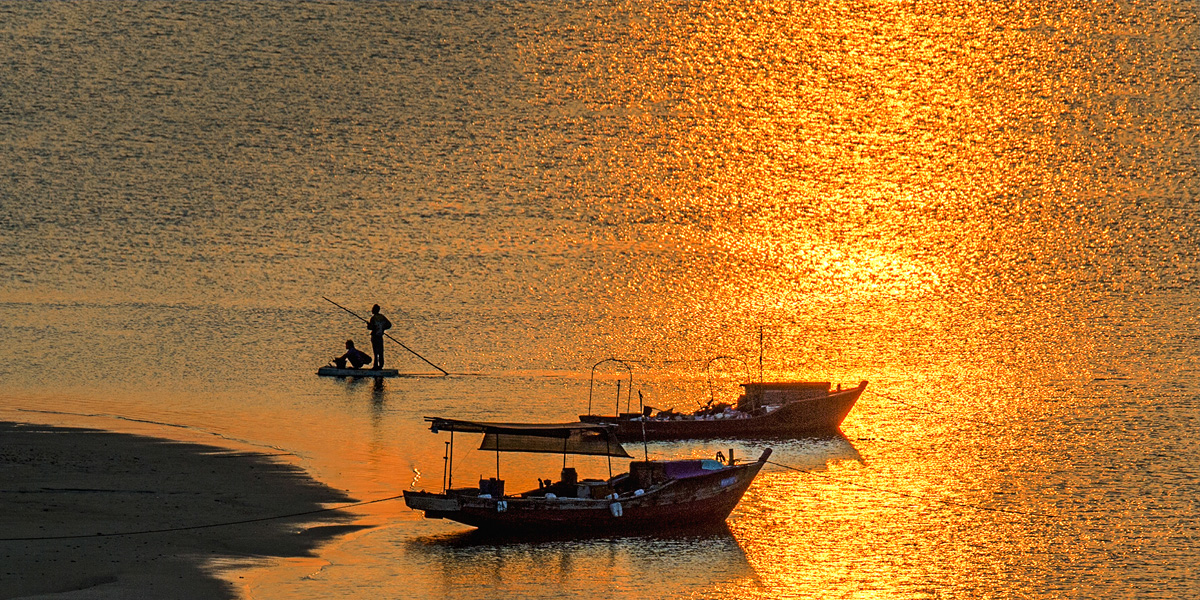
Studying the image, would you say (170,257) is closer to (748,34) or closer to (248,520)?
(248,520)

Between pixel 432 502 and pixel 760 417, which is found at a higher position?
pixel 760 417

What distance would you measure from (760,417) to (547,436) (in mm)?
9983

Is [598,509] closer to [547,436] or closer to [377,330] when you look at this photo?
[547,436]

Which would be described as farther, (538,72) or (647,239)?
(538,72)

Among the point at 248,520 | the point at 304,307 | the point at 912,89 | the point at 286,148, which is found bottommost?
the point at 248,520

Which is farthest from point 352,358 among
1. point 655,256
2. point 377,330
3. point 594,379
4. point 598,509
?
point 655,256

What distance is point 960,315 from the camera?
5238cm

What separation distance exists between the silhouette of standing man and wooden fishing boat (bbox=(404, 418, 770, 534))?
14.4 m

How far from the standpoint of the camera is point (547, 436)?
23750 mm

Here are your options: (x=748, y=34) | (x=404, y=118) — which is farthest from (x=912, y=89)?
(x=404, y=118)

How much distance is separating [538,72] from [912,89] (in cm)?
2144

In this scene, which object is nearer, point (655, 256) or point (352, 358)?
point (352, 358)

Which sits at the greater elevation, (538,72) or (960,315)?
(538,72)

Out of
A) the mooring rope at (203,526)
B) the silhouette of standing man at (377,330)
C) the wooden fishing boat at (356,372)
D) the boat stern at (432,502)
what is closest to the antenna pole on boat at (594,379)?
the wooden fishing boat at (356,372)
